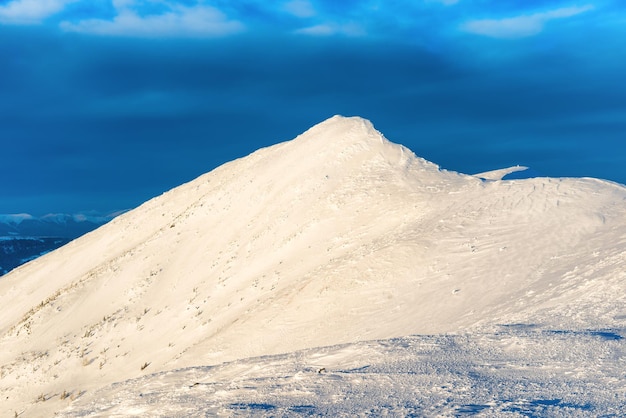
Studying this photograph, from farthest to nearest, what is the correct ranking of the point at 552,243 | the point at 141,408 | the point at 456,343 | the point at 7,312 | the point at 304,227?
the point at 7,312
the point at 304,227
the point at 552,243
the point at 456,343
the point at 141,408

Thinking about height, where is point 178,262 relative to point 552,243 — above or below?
above

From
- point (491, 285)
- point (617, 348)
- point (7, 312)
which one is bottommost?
point (617, 348)

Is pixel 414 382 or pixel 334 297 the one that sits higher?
pixel 334 297

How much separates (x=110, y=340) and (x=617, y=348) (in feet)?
81.2

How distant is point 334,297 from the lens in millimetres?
25703

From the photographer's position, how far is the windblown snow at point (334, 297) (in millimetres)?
11445

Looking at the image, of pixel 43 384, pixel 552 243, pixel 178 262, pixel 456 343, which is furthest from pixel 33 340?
pixel 456 343

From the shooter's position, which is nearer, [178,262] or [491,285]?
[491,285]

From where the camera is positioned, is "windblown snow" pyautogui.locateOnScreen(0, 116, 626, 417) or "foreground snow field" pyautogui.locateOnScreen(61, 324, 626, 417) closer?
"foreground snow field" pyautogui.locateOnScreen(61, 324, 626, 417)

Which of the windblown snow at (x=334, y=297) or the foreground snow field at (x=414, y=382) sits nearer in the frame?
the foreground snow field at (x=414, y=382)

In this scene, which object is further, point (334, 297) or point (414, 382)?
point (334, 297)

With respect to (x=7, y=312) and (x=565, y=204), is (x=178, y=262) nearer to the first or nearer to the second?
(x=7, y=312)

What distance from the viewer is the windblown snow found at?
37.6 feet

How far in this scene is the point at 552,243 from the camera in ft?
84.5
